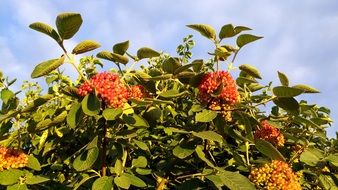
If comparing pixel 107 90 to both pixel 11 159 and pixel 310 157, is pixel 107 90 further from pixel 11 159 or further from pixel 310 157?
pixel 310 157

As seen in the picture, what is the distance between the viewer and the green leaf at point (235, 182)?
8.71 ft

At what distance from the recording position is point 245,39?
9.61ft

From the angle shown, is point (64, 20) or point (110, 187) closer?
point (64, 20)

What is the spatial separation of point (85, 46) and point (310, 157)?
1810 mm

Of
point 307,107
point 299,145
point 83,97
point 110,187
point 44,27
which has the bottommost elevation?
point 299,145

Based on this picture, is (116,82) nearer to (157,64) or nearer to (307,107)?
(307,107)

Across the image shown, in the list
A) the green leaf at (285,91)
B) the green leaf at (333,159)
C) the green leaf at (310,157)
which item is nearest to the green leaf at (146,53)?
the green leaf at (285,91)

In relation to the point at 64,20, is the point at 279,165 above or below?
below

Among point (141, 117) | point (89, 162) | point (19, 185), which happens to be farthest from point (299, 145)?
point (19, 185)

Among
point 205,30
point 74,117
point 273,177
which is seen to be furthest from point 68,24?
point 273,177

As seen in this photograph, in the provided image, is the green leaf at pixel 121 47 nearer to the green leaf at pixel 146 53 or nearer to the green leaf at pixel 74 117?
the green leaf at pixel 146 53

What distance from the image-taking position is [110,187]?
106 inches

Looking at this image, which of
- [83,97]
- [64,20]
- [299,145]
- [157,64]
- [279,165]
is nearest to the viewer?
[64,20]

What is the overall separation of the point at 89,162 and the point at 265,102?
3.83 ft
